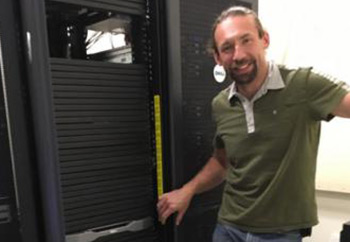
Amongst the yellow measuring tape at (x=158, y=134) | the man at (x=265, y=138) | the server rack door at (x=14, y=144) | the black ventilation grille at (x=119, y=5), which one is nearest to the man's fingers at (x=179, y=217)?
the man at (x=265, y=138)

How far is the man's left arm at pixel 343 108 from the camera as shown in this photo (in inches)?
35.8

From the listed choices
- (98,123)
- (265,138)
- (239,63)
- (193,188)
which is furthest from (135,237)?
(239,63)

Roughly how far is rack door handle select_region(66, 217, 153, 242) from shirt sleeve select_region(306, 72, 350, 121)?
52 centimetres

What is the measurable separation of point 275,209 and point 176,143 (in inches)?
12.7

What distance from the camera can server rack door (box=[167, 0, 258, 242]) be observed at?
0.98 meters

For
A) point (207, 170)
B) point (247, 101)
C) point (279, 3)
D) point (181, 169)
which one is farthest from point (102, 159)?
point (279, 3)

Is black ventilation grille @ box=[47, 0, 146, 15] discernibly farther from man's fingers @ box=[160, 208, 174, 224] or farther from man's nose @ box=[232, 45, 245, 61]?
man's fingers @ box=[160, 208, 174, 224]

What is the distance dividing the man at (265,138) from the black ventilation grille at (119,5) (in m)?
0.24

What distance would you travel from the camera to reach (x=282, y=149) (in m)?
0.99

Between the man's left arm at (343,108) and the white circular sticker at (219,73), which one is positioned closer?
the man's left arm at (343,108)

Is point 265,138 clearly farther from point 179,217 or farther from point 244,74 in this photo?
point 179,217

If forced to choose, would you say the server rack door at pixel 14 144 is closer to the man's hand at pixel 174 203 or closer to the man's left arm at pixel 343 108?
the man's hand at pixel 174 203

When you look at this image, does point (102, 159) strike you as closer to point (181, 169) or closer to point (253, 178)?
point (181, 169)

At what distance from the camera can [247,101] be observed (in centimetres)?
106
